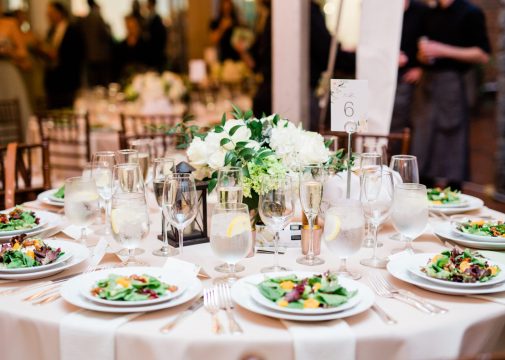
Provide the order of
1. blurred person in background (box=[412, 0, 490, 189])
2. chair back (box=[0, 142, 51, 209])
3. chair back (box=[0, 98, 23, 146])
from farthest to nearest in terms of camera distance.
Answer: chair back (box=[0, 98, 23, 146]), blurred person in background (box=[412, 0, 490, 189]), chair back (box=[0, 142, 51, 209])

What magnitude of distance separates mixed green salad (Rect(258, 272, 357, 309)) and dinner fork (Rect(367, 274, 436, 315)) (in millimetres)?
112

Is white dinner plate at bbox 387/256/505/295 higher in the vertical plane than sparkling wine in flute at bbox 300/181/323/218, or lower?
lower

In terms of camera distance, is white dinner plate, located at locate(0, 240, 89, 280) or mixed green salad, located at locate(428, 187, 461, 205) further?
mixed green salad, located at locate(428, 187, 461, 205)

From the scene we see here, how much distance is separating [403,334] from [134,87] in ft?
14.2

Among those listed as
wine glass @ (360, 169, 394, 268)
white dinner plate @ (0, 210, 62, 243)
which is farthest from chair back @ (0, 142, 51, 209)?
wine glass @ (360, 169, 394, 268)

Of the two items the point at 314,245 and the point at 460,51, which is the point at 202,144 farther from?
the point at 460,51

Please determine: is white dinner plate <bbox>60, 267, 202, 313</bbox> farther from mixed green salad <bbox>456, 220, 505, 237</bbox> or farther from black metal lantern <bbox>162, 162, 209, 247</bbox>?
mixed green salad <bbox>456, 220, 505, 237</bbox>

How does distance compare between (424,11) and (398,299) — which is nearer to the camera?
(398,299)

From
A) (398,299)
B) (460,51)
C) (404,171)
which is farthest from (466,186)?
(398,299)

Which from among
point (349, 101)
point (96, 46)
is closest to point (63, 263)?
point (349, 101)

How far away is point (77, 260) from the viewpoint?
5.43ft

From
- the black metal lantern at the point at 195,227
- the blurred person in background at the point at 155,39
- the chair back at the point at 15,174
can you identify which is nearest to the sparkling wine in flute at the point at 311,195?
the black metal lantern at the point at 195,227

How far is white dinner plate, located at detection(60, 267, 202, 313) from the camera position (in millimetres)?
1340

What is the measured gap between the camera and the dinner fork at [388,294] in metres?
1.39
